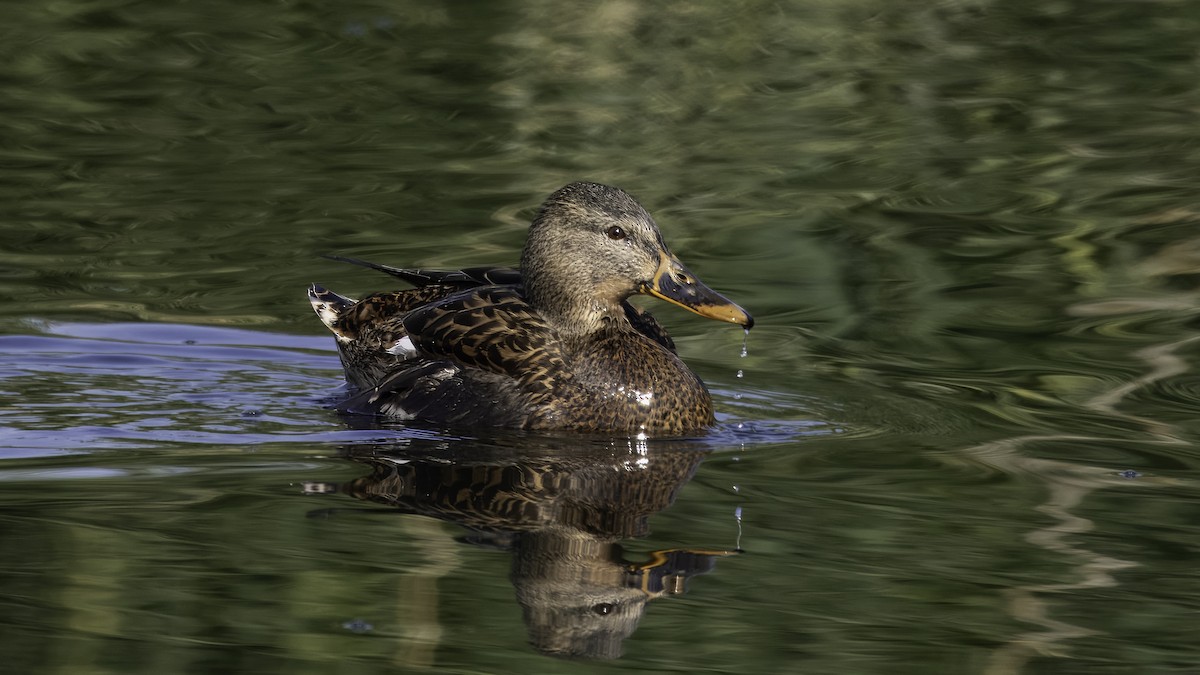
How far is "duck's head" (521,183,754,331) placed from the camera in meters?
8.19

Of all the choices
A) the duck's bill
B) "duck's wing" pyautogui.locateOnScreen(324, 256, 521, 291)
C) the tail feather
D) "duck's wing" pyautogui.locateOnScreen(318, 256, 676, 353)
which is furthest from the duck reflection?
the tail feather

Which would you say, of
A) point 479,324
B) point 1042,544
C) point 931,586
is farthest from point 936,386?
point 931,586

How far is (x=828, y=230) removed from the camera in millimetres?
11203

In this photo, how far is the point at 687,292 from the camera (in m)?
8.16

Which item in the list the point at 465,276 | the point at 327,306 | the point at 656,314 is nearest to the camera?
the point at 465,276

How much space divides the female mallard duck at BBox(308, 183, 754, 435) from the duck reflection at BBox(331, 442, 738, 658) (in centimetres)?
31

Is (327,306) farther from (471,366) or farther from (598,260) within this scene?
(598,260)

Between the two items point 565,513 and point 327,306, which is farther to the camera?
point 327,306

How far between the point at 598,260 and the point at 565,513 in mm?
2081

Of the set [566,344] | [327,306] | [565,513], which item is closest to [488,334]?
[566,344]

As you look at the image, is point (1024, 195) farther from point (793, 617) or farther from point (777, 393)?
point (793, 617)

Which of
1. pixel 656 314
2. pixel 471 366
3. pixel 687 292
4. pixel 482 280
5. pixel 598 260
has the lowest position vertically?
pixel 656 314

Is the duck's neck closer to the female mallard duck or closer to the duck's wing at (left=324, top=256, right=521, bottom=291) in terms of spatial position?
the female mallard duck

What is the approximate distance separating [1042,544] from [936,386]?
2.60 metres
